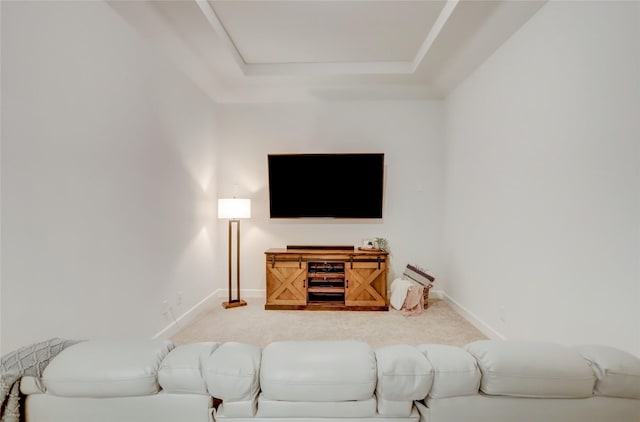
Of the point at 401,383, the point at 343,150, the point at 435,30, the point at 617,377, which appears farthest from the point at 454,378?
the point at 343,150

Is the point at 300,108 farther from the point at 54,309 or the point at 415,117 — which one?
the point at 54,309

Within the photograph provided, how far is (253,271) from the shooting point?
449 cm

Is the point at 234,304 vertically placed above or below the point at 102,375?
below

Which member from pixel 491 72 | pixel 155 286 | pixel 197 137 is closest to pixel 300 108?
pixel 197 137

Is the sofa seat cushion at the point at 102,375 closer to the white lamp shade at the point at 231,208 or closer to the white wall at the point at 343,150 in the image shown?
the white lamp shade at the point at 231,208

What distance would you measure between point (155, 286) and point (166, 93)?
1.80 m

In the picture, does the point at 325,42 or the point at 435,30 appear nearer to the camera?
the point at 435,30

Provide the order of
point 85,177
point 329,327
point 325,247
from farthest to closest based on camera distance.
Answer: point 325,247
point 329,327
point 85,177

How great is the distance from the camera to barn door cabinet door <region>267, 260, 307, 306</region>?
3.99m

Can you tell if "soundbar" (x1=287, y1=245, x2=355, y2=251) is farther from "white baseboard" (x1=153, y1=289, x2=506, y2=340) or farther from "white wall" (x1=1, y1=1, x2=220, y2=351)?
"white wall" (x1=1, y1=1, x2=220, y2=351)

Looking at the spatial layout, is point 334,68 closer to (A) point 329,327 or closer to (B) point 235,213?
(B) point 235,213

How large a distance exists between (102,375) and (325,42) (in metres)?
3.30

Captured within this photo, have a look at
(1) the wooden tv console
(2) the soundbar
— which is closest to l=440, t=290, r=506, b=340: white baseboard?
(1) the wooden tv console

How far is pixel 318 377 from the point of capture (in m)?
0.84
